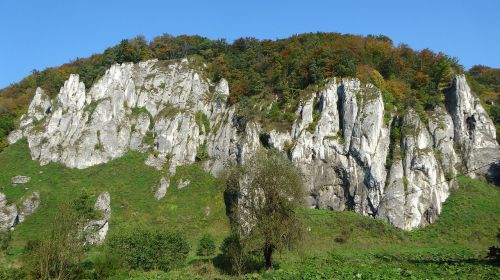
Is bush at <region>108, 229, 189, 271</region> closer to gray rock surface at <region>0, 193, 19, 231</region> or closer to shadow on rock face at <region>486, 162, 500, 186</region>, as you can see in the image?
gray rock surface at <region>0, 193, 19, 231</region>

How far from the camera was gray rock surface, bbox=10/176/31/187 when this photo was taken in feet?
231

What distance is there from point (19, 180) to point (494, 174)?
8166 centimetres

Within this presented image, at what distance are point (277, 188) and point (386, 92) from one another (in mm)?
53565

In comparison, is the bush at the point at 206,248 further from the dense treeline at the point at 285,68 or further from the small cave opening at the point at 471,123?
the small cave opening at the point at 471,123

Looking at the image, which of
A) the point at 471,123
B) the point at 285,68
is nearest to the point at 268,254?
the point at 471,123

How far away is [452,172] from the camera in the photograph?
71.4 m

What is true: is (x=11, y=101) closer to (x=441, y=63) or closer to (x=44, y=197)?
(x=44, y=197)

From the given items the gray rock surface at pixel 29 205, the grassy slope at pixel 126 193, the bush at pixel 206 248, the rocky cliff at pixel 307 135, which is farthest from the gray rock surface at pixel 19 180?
the bush at pixel 206 248

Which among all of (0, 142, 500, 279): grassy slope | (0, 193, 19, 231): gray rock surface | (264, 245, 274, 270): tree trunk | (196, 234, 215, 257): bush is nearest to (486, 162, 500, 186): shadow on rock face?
(0, 142, 500, 279): grassy slope

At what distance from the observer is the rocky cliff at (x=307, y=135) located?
219 feet

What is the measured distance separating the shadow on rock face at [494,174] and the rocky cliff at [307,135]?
941 mm

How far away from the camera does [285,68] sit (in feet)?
299

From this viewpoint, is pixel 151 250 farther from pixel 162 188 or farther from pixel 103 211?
pixel 162 188

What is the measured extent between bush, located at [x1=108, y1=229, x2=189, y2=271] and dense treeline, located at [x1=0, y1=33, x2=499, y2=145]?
39.7 metres
